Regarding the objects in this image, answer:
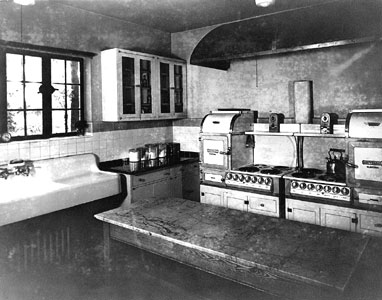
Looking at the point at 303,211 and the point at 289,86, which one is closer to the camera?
the point at 303,211

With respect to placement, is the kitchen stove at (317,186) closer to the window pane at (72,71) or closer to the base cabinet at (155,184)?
the base cabinet at (155,184)

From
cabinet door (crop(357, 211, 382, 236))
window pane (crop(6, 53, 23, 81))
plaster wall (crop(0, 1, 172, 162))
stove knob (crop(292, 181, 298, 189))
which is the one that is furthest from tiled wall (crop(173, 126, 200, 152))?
cabinet door (crop(357, 211, 382, 236))

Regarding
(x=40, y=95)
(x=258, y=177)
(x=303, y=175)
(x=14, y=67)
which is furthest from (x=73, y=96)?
(x=303, y=175)

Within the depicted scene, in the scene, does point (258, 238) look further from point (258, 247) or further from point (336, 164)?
point (336, 164)

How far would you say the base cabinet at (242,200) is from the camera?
178 inches

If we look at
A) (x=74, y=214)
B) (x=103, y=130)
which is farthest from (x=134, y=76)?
(x=74, y=214)

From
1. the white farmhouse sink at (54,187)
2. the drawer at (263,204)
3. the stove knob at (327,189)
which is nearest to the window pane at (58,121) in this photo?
the white farmhouse sink at (54,187)

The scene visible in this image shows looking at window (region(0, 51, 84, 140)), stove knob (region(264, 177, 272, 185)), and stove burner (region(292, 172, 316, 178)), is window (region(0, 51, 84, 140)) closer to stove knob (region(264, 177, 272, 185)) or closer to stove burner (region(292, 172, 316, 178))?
stove knob (region(264, 177, 272, 185))

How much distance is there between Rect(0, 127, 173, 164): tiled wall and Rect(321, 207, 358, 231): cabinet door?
3090 mm

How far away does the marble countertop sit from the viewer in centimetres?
195

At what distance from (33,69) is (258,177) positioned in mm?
3151

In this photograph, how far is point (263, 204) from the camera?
457 centimetres

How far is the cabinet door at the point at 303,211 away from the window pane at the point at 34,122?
3243mm

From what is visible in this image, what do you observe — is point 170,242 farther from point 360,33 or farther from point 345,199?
point 360,33
